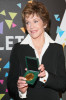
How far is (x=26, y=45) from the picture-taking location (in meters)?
1.38

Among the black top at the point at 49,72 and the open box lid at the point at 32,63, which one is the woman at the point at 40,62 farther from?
the open box lid at the point at 32,63

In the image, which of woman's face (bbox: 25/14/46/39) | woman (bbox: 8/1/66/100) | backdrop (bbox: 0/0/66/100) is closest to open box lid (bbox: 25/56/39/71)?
woman (bbox: 8/1/66/100)

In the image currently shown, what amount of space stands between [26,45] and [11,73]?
0.26 metres

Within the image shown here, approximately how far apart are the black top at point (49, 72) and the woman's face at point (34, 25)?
5.0 inches

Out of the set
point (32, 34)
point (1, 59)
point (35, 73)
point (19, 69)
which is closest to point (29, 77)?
point (35, 73)

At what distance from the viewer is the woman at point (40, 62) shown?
1.23 metres

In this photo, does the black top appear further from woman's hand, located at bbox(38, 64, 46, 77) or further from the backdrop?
the backdrop

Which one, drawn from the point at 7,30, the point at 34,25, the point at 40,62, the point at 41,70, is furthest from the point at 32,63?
the point at 7,30

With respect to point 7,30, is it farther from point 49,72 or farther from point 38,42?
point 49,72

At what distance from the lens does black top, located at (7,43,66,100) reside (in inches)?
48.5

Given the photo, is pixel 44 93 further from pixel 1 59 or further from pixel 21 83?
pixel 1 59

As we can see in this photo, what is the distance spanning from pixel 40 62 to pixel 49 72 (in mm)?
101

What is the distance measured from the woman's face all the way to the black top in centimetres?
13

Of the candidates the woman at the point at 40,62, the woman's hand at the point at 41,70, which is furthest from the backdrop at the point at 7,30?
the woman's hand at the point at 41,70
